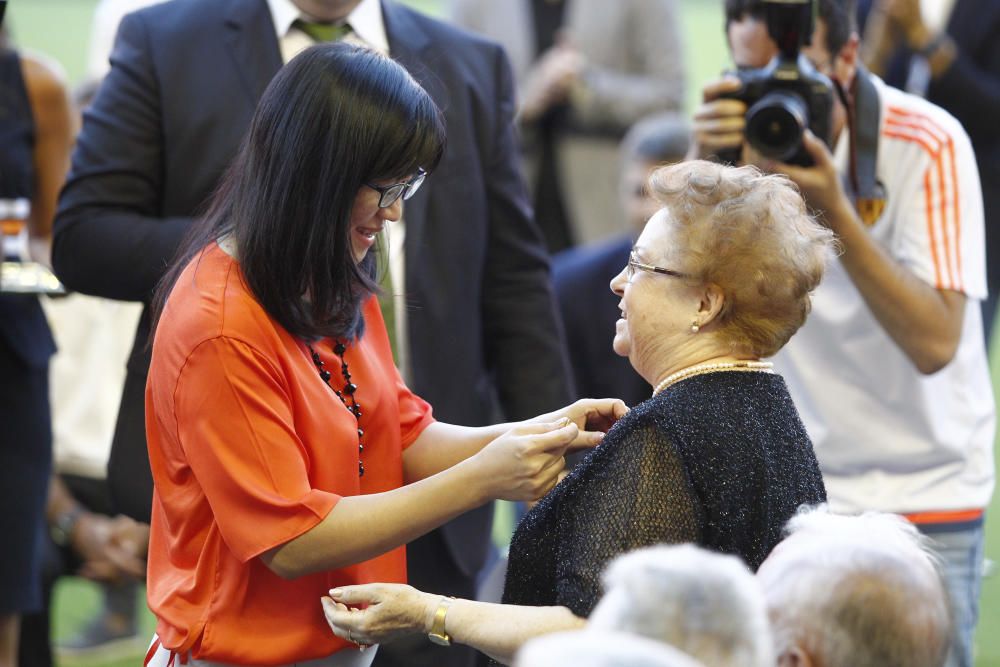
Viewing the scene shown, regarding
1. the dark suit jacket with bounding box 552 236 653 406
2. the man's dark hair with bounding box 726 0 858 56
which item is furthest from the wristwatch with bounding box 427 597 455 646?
the dark suit jacket with bounding box 552 236 653 406

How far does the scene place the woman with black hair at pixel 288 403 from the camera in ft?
7.02

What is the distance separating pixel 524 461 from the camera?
216 cm

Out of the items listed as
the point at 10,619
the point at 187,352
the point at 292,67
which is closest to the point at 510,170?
the point at 292,67

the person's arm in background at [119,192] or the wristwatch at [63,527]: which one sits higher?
the person's arm in background at [119,192]

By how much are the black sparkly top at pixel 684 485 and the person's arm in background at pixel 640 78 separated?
3.81 meters

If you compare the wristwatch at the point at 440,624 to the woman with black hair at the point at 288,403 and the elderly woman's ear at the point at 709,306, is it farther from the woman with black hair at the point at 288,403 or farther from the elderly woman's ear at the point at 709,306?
the elderly woman's ear at the point at 709,306

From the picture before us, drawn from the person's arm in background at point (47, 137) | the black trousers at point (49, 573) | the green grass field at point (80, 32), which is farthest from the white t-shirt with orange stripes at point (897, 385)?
the green grass field at point (80, 32)

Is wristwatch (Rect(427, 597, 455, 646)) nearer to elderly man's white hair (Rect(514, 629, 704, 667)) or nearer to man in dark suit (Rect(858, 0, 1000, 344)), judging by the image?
elderly man's white hair (Rect(514, 629, 704, 667))

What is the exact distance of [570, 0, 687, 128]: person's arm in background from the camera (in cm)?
593

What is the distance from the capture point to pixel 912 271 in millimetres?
2945

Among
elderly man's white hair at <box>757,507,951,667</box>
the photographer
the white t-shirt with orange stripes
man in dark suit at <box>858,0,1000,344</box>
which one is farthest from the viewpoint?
man in dark suit at <box>858,0,1000,344</box>

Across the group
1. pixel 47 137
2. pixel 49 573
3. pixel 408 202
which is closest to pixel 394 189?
pixel 408 202

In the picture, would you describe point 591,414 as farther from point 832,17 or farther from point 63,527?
point 63,527

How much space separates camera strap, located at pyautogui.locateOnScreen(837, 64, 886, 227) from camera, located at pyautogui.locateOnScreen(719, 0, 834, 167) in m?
0.08
